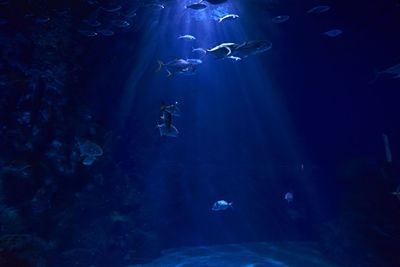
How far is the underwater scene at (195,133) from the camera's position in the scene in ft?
27.8

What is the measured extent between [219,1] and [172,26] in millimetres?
6888

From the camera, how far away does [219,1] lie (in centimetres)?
679

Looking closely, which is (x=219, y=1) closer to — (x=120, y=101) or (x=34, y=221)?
(x=120, y=101)

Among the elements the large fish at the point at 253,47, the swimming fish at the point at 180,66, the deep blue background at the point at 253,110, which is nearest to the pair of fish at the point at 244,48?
the large fish at the point at 253,47

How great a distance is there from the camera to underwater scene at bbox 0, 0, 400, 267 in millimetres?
8461

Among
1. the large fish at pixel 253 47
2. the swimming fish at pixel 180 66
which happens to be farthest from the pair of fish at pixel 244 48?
the swimming fish at pixel 180 66

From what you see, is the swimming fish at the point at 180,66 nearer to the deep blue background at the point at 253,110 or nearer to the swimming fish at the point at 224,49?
the swimming fish at the point at 224,49

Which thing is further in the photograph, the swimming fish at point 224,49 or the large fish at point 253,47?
the swimming fish at point 224,49

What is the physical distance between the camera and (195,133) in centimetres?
1862

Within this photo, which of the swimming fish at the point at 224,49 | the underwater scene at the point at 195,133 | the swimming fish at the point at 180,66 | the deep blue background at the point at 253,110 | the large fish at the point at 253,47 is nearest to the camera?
the large fish at the point at 253,47

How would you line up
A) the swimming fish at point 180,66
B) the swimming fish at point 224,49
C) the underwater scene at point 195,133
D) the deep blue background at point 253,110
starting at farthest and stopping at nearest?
the deep blue background at point 253,110 → the underwater scene at point 195,133 → the swimming fish at point 180,66 → the swimming fish at point 224,49

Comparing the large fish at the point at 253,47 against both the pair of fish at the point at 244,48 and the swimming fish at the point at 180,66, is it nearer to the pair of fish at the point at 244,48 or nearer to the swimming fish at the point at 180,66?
the pair of fish at the point at 244,48

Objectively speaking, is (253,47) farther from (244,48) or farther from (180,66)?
→ (180,66)

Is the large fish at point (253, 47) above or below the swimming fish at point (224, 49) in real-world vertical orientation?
below
